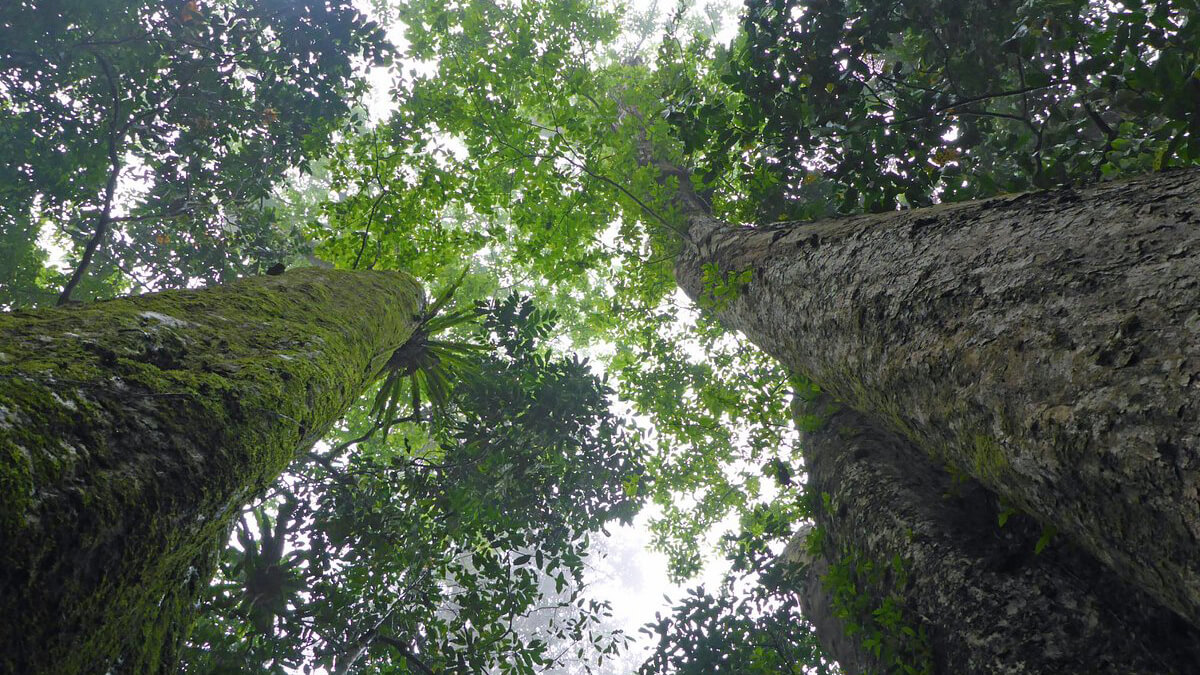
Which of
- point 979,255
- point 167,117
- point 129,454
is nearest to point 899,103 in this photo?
point 979,255

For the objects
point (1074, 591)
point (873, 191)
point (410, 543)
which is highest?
point (873, 191)

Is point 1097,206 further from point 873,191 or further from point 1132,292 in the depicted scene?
point 873,191

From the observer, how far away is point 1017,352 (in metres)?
1.21

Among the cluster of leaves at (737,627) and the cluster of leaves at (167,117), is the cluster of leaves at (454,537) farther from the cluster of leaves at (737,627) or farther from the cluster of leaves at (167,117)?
the cluster of leaves at (167,117)

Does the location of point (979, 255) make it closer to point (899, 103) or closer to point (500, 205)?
point (899, 103)

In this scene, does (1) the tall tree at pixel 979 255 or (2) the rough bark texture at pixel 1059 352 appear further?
(1) the tall tree at pixel 979 255

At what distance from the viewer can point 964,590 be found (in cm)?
197

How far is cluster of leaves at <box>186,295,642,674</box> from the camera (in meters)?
4.47

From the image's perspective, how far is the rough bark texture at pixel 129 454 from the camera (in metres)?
0.76

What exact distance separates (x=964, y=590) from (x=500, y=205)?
223 inches

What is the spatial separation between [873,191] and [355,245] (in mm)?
4857

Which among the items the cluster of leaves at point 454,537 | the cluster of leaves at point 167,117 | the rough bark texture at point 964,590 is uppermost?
the cluster of leaves at point 167,117

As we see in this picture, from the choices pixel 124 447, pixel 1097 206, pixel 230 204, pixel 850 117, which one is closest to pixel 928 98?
pixel 850 117

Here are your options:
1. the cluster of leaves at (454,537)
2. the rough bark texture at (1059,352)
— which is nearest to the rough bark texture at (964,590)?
the rough bark texture at (1059,352)
